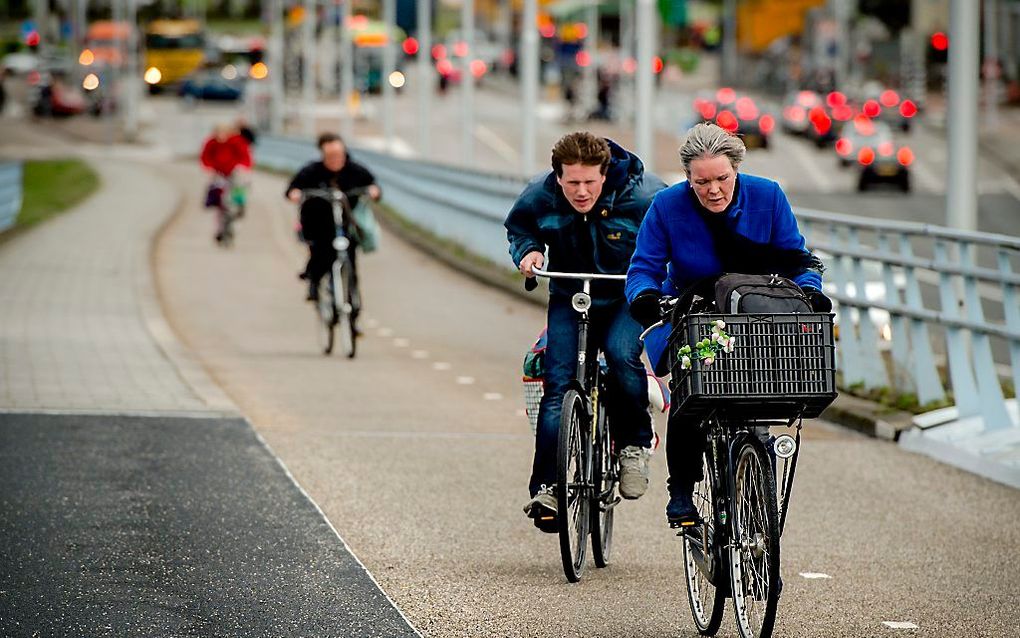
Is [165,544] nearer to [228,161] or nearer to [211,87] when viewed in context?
[228,161]

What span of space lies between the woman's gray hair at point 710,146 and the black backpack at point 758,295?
15.7 inches

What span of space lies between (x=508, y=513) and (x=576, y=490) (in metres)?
1.59

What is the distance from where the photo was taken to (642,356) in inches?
300

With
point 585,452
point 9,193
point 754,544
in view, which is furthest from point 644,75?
point 754,544

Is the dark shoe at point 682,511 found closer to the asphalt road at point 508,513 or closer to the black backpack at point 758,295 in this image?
the asphalt road at point 508,513

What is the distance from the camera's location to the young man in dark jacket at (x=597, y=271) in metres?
7.45

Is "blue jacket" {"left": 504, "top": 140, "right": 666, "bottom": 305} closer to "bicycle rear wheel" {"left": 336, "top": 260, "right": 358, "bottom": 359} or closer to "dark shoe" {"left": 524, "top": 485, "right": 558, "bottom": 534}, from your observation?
"dark shoe" {"left": 524, "top": 485, "right": 558, "bottom": 534}

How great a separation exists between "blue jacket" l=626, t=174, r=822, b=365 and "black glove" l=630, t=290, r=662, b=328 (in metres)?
0.03

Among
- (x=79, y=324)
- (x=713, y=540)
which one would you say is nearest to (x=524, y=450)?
(x=713, y=540)

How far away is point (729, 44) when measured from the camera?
110 meters

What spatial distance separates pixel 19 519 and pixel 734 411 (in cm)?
353

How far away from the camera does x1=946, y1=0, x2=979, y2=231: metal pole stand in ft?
43.0

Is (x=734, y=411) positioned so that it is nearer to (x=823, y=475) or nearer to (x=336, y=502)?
(x=336, y=502)

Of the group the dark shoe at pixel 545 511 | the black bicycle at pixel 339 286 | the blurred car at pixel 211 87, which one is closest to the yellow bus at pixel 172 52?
the blurred car at pixel 211 87
